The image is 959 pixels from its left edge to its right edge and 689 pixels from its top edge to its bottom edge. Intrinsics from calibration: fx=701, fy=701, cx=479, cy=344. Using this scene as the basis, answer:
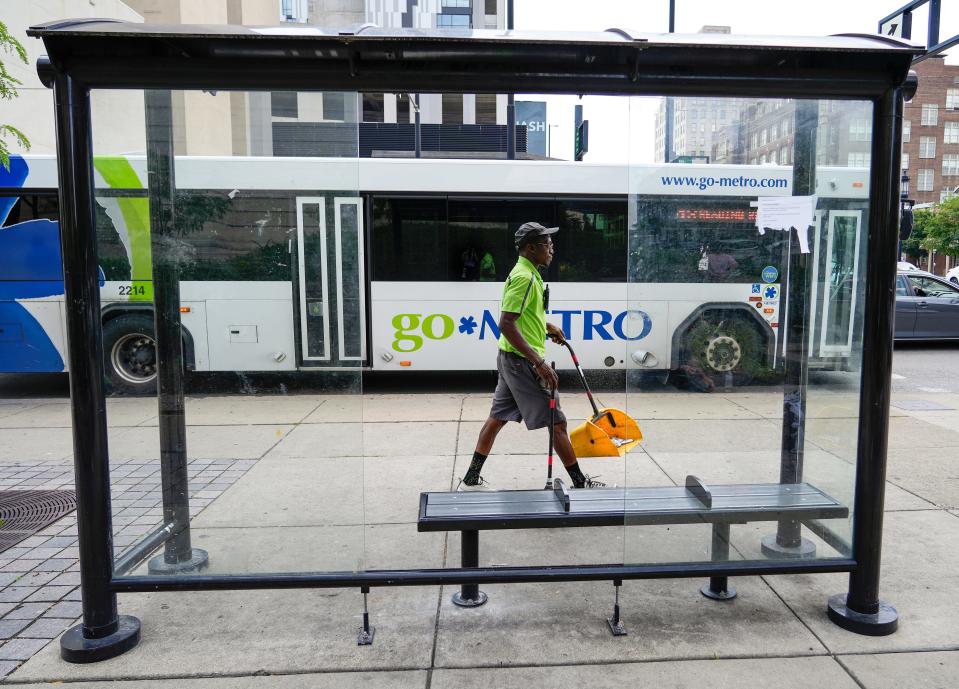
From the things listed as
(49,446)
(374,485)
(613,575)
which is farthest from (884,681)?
(49,446)

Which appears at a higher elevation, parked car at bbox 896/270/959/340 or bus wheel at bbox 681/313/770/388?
bus wheel at bbox 681/313/770/388

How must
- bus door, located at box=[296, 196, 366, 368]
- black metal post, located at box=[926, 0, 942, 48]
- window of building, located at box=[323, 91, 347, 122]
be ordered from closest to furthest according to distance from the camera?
window of building, located at box=[323, 91, 347, 122], bus door, located at box=[296, 196, 366, 368], black metal post, located at box=[926, 0, 942, 48]

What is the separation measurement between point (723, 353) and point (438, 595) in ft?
6.69

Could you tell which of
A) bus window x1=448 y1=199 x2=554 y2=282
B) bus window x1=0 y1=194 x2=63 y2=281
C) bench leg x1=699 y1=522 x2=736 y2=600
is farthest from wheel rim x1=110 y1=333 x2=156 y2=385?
bench leg x1=699 y1=522 x2=736 y2=600

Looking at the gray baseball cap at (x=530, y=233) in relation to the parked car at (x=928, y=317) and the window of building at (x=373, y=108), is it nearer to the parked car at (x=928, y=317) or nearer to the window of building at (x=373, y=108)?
the parked car at (x=928, y=317)

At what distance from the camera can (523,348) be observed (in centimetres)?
476

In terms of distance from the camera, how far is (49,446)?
6891 mm

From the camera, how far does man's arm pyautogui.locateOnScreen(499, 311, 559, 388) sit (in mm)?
4719

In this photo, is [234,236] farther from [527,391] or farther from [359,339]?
[527,391]

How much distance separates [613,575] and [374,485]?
9.09ft

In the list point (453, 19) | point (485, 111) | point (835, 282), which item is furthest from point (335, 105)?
point (453, 19)

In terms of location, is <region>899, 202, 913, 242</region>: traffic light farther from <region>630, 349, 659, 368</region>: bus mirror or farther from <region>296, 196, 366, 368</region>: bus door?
<region>296, 196, 366, 368</region>: bus door

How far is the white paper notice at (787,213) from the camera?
3.71 m

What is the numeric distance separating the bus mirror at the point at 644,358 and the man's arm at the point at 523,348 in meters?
1.13
